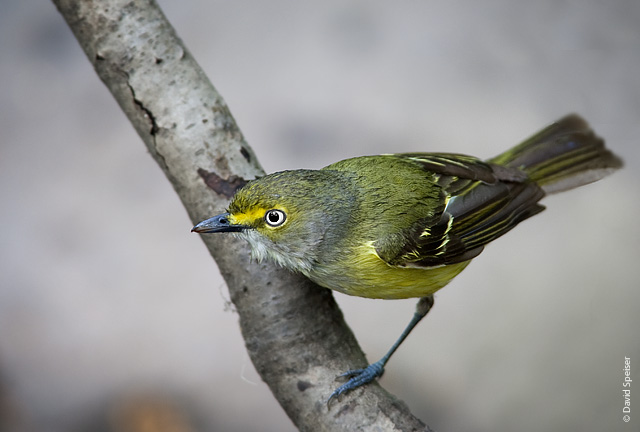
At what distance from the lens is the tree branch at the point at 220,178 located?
9.37ft

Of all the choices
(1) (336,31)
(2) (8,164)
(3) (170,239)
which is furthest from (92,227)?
(1) (336,31)

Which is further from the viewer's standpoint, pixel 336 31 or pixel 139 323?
pixel 336 31

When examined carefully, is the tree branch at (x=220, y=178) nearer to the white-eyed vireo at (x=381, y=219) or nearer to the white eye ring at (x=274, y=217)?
the white-eyed vireo at (x=381, y=219)

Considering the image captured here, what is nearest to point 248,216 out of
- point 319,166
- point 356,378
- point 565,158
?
point 356,378

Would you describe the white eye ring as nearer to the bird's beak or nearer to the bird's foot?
the bird's beak

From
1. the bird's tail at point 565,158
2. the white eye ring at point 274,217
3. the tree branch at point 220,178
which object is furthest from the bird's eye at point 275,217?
the bird's tail at point 565,158

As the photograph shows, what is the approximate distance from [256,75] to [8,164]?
1.90 metres

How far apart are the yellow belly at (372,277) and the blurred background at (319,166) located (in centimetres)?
166

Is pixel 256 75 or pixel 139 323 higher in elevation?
pixel 256 75

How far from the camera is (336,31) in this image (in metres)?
5.64

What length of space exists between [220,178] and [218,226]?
293 mm

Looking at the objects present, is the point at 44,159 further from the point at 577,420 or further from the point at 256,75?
the point at 577,420

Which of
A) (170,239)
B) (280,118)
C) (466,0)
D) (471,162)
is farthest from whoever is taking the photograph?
(466,0)

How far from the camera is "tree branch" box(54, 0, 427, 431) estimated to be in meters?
2.86
